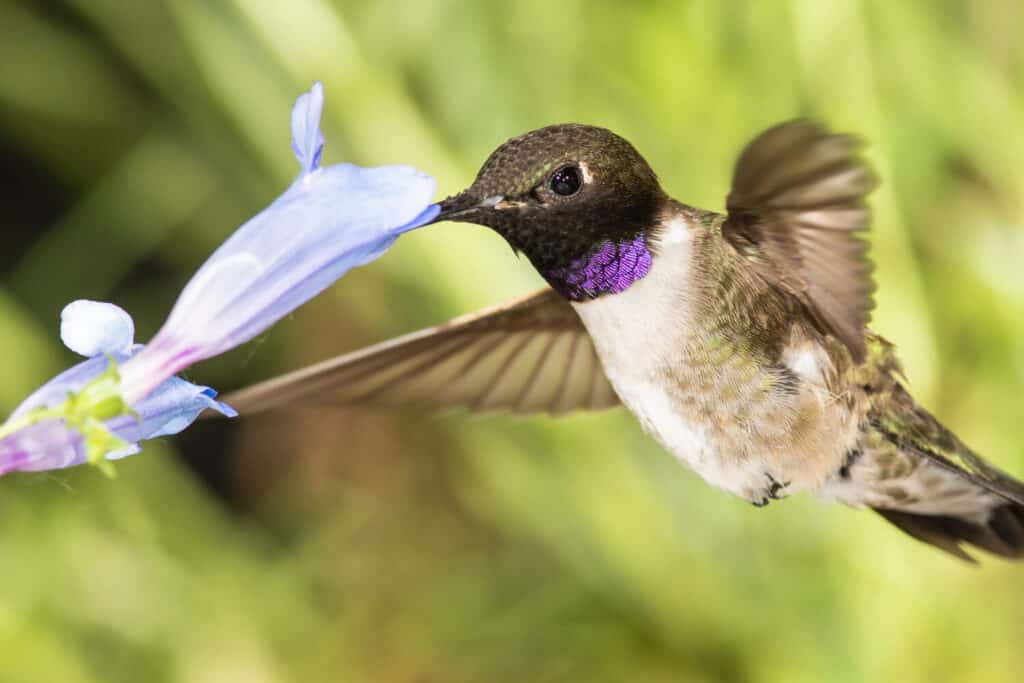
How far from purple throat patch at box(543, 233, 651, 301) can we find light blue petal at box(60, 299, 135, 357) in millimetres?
404

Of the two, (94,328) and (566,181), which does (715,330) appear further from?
(94,328)

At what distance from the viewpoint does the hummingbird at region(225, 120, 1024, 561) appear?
102 cm

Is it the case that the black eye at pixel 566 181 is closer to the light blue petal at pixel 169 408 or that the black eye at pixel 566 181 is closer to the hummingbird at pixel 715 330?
the hummingbird at pixel 715 330

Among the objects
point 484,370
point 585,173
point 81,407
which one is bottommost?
point 484,370

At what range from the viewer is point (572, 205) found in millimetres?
1064

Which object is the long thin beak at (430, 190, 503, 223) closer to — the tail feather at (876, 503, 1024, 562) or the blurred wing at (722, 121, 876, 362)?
the blurred wing at (722, 121, 876, 362)

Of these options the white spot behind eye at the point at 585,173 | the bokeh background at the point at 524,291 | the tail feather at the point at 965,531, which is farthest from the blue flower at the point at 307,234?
the bokeh background at the point at 524,291

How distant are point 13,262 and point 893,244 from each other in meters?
2.20

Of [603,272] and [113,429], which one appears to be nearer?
[113,429]

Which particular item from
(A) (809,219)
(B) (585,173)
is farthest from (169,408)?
(A) (809,219)

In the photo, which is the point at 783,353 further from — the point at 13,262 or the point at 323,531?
the point at 13,262

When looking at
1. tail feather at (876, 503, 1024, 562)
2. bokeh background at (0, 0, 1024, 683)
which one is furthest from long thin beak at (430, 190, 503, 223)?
bokeh background at (0, 0, 1024, 683)

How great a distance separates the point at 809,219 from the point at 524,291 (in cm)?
130

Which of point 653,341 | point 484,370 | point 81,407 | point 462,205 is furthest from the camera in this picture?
point 484,370
